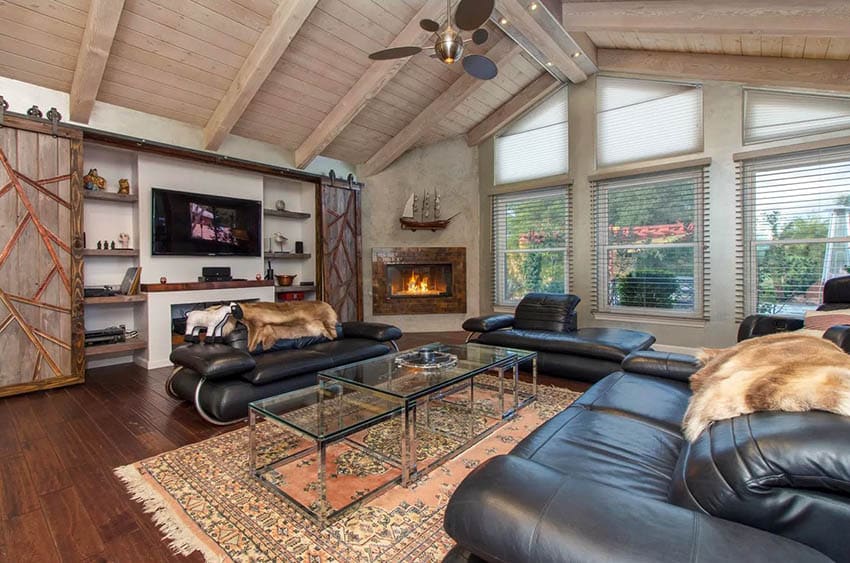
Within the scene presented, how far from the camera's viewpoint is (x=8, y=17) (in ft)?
10.5

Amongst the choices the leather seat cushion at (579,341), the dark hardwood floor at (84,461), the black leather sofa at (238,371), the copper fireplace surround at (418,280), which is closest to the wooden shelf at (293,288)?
the copper fireplace surround at (418,280)

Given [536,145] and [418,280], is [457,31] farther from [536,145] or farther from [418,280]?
[418,280]

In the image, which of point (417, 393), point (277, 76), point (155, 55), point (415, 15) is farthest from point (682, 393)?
point (155, 55)

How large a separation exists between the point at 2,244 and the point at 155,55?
85.9 inches

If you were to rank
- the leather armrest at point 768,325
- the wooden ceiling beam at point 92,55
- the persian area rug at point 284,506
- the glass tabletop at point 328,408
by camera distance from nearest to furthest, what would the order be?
the persian area rug at point 284,506 → the glass tabletop at point 328,408 → the wooden ceiling beam at point 92,55 → the leather armrest at point 768,325

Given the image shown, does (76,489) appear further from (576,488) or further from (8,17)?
(8,17)

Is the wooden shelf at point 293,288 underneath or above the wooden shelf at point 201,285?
underneath

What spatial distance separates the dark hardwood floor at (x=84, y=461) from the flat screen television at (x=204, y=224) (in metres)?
1.69

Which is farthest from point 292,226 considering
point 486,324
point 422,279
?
point 486,324

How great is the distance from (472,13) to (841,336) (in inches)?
108

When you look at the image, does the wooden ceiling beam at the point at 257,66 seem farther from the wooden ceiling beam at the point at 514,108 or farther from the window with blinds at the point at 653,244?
the window with blinds at the point at 653,244

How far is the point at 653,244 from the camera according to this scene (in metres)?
4.99

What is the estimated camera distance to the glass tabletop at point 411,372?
2.28 m

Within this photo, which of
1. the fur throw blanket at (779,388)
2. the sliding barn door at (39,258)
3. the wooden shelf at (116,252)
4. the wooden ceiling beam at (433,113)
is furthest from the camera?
the wooden ceiling beam at (433,113)
